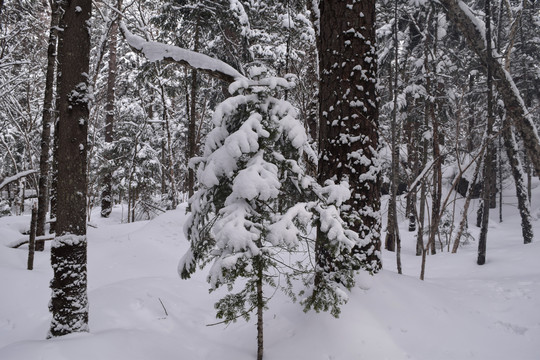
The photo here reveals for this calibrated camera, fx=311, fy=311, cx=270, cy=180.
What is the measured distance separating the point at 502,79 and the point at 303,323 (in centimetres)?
748

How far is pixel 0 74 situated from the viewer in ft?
27.3

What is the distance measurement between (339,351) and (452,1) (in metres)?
7.65

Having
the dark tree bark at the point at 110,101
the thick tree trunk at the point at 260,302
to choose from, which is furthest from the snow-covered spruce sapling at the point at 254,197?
the dark tree bark at the point at 110,101

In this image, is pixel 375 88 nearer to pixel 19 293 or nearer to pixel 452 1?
pixel 452 1

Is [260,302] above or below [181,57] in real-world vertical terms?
below

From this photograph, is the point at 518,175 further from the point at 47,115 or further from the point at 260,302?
the point at 47,115

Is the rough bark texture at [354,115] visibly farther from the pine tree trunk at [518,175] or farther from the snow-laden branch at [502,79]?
the pine tree trunk at [518,175]

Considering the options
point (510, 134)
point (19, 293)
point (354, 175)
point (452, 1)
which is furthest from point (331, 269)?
point (510, 134)

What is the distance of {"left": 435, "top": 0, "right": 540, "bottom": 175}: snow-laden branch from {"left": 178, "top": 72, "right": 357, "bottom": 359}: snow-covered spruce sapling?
6.53 meters

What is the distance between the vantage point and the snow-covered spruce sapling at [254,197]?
8.46 feet

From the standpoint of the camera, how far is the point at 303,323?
3479 millimetres

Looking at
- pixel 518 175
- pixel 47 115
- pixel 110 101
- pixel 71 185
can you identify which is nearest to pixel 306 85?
pixel 518 175

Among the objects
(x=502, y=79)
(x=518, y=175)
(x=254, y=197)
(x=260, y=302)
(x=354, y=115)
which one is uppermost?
(x=502, y=79)

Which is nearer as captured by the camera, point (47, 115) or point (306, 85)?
point (47, 115)
